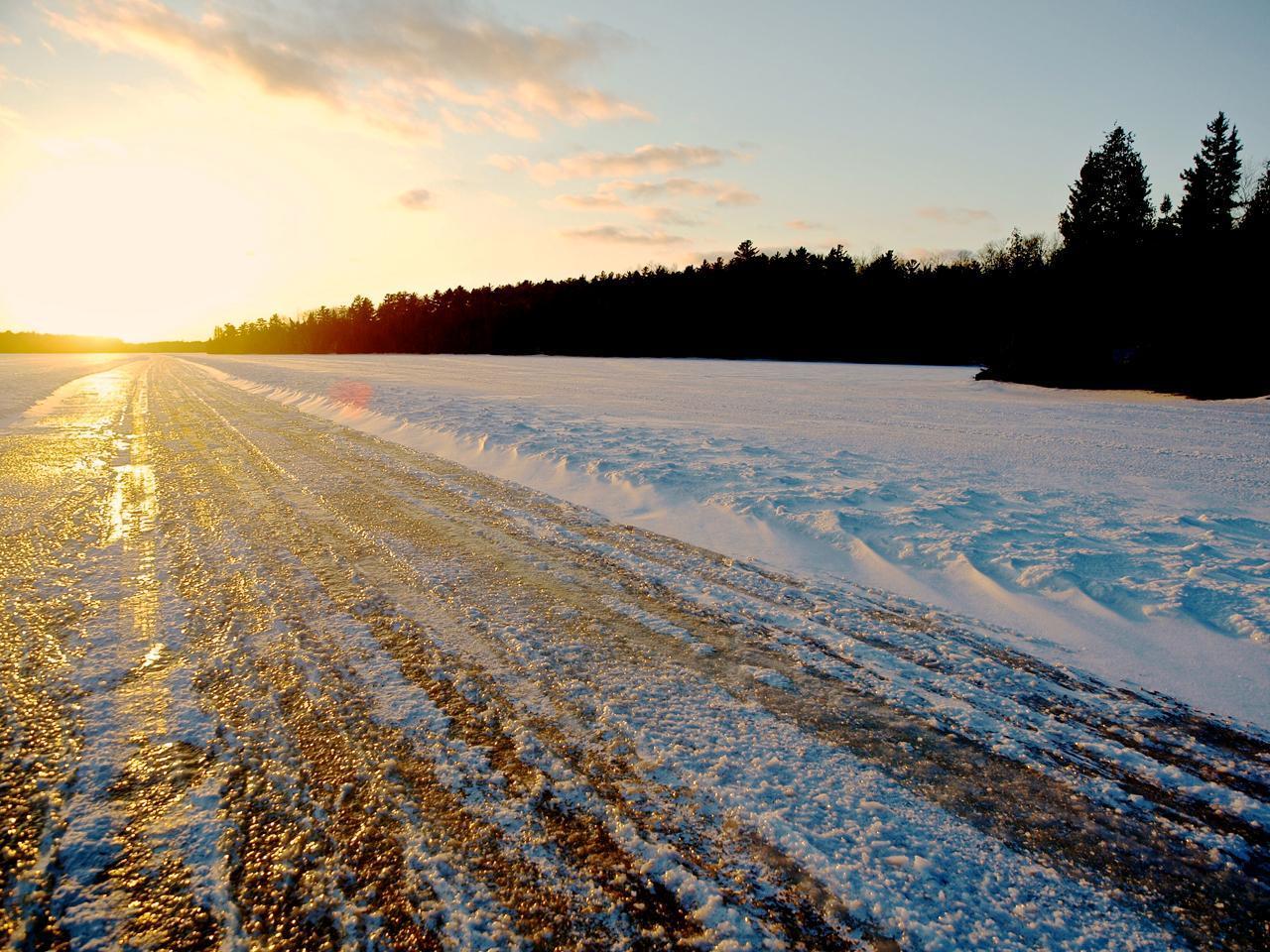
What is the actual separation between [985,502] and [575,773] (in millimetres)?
5288

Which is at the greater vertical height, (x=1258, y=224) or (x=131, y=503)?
(x=1258, y=224)

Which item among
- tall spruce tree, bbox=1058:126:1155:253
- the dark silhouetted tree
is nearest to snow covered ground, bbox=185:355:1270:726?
the dark silhouetted tree

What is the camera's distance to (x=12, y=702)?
2.53 metres

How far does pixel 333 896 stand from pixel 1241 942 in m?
2.41

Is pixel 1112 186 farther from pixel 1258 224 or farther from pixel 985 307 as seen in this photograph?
pixel 985 307

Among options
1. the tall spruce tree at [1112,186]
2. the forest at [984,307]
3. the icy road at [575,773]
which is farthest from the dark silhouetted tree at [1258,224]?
the icy road at [575,773]

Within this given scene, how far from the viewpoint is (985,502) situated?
19.7 ft

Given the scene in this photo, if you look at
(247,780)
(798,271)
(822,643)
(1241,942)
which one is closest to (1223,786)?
(1241,942)

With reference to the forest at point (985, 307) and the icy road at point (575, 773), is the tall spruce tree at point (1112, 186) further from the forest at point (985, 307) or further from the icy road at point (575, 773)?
the icy road at point (575, 773)

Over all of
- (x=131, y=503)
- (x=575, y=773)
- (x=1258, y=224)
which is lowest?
(x=575, y=773)

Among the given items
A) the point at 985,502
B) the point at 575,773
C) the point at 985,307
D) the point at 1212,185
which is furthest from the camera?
the point at 985,307

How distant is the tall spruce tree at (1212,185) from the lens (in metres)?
23.5

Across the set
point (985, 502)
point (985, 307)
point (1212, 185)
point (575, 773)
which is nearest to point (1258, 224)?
point (1212, 185)

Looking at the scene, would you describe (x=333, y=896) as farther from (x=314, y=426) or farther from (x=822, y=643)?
(x=314, y=426)
